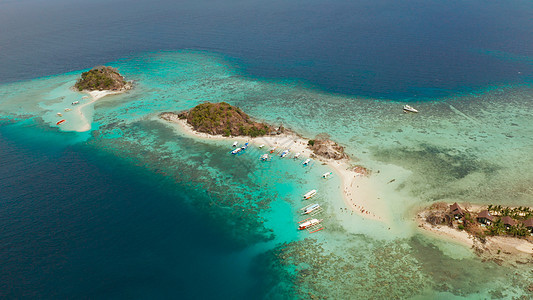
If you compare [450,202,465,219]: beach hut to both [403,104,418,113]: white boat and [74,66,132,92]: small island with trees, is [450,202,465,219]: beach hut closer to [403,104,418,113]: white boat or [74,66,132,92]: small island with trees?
[403,104,418,113]: white boat

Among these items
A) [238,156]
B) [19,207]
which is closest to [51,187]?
[19,207]

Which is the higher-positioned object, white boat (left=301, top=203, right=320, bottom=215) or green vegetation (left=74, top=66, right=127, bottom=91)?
green vegetation (left=74, top=66, right=127, bottom=91)

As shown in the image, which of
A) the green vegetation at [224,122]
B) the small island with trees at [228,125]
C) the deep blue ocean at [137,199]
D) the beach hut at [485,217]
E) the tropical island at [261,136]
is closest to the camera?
the deep blue ocean at [137,199]

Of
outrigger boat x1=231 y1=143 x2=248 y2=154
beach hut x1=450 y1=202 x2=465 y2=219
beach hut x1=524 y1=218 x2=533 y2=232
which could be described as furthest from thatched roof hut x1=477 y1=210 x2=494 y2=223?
outrigger boat x1=231 y1=143 x2=248 y2=154

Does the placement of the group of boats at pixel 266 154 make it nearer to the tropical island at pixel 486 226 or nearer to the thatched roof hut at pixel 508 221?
the tropical island at pixel 486 226

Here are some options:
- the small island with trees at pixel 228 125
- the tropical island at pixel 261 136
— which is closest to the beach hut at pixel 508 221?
the tropical island at pixel 261 136

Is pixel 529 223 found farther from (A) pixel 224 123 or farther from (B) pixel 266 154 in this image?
(A) pixel 224 123
